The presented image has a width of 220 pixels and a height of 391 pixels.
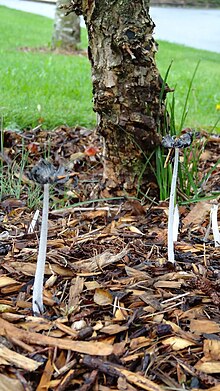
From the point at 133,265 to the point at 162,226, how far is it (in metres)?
0.57

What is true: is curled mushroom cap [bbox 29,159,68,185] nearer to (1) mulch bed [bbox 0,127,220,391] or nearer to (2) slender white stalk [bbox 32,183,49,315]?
(2) slender white stalk [bbox 32,183,49,315]

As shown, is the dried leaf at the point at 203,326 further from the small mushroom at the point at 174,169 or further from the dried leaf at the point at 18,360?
the dried leaf at the point at 18,360

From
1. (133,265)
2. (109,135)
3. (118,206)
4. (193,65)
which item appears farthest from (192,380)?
(193,65)

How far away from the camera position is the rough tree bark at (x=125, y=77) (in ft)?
9.09

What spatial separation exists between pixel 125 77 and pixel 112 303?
134 cm

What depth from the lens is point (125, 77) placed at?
2.86 m

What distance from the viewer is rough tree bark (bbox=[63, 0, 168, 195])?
277 centimetres

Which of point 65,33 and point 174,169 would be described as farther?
point 65,33

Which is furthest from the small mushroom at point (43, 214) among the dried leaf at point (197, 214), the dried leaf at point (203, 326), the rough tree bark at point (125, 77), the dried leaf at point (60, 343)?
the rough tree bark at point (125, 77)

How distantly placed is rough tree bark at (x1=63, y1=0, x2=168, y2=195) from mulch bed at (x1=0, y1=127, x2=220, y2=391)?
0.32 m

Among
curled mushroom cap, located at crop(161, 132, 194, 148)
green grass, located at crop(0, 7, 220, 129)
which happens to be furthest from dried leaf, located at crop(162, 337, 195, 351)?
green grass, located at crop(0, 7, 220, 129)

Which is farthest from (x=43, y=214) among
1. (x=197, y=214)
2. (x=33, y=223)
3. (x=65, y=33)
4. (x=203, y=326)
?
(x=65, y=33)

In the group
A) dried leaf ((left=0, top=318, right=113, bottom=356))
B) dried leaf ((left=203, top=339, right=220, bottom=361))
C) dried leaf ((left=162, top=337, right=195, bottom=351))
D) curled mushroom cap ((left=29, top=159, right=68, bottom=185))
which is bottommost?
dried leaf ((left=203, top=339, right=220, bottom=361))

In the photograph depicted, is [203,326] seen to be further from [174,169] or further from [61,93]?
[61,93]
